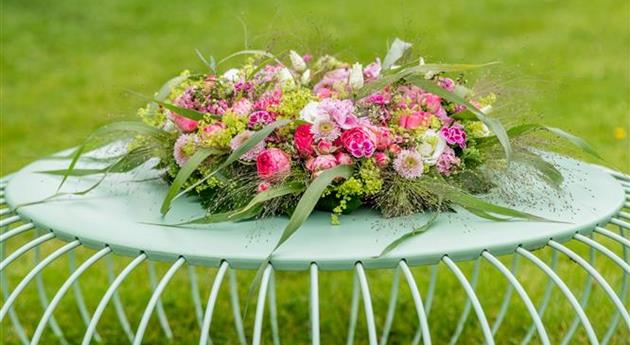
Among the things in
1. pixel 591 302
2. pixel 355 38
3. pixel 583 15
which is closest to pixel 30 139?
pixel 355 38

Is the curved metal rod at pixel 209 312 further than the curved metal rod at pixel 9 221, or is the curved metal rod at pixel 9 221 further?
the curved metal rod at pixel 9 221

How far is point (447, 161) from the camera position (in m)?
2.80

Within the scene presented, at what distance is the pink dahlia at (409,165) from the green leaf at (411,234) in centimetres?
12

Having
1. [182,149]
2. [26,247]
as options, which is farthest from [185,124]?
[26,247]

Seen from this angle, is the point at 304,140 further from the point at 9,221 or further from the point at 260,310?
the point at 9,221

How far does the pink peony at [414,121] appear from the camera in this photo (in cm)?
283

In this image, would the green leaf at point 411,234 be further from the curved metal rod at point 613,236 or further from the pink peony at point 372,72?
the pink peony at point 372,72

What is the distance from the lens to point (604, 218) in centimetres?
275

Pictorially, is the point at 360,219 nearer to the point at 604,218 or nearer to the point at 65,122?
the point at 604,218

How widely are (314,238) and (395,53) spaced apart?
2.68ft

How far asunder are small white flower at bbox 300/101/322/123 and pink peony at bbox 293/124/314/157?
2cm

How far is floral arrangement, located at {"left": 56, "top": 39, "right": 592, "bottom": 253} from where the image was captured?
2699 mm

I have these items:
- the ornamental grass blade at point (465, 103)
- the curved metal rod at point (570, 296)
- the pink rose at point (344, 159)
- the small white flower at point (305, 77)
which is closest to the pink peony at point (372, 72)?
the small white flower at point (305, 77)

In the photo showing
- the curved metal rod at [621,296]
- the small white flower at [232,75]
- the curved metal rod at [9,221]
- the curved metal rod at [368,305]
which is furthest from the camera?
the curved metal rod at [621,296]
